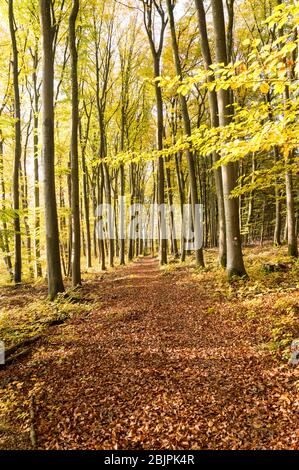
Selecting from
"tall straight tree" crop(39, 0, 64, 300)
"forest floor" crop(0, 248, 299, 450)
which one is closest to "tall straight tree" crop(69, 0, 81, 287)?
"tall straight tree" crop(39, 0, 64, 300)

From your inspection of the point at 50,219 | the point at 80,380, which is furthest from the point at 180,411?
the point at 50,219

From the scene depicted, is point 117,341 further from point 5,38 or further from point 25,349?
point 5,38

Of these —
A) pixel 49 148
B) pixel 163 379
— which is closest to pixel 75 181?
pixel 49 148

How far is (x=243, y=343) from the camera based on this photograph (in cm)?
542

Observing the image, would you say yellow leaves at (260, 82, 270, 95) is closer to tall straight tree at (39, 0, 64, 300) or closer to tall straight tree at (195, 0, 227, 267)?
tall straight tree at (39, 0, 64, 300)

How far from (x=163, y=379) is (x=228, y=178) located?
637cm

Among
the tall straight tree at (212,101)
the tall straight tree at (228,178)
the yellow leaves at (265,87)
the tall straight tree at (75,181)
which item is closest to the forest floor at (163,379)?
the tall straight tree at (228,178)

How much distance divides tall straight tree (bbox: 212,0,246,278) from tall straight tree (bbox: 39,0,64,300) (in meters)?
5.15

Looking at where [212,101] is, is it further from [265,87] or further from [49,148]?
[265,87]

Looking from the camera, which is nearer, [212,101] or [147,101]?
[212,101]

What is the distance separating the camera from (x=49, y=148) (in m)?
9.11

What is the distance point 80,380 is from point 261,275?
260 inches

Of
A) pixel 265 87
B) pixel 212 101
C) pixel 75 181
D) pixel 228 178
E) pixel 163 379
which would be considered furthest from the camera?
pixel 212 101

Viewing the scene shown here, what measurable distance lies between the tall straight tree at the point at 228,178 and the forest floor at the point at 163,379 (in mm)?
1151
